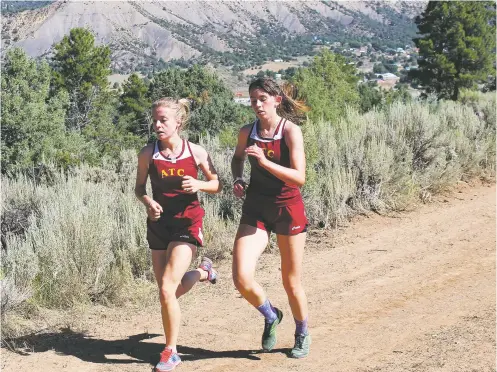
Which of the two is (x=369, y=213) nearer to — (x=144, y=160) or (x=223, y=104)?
(x=144, y=160)

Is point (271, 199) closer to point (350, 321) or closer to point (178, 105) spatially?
point (178, 105)

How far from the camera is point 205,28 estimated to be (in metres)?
104

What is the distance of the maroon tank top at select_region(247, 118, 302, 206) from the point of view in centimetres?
449

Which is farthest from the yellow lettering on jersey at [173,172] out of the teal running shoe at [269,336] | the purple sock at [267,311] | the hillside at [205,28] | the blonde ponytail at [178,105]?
the hillside at [205,28]

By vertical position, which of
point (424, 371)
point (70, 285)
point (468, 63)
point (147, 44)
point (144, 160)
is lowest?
point (424, 371)

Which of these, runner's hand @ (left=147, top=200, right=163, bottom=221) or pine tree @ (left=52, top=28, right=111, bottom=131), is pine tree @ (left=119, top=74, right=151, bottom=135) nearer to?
pine tree @ (left=52, top=28, right=111, bottom=131)

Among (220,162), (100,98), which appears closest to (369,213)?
(220,162)

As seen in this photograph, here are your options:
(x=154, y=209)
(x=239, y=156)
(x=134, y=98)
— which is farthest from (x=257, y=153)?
(x=134, y=98)

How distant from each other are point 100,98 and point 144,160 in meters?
29.0

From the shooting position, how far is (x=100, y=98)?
107ft

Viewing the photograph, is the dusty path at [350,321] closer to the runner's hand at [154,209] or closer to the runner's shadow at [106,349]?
the runner's shadow at [106,349]

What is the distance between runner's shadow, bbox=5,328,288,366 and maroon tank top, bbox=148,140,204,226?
1086 mm

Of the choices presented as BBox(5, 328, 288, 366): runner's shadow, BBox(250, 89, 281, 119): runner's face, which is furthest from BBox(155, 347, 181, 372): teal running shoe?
BBox(250, 89, 281, 119): runner's face

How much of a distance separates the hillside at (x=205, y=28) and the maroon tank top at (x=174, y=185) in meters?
65.4
